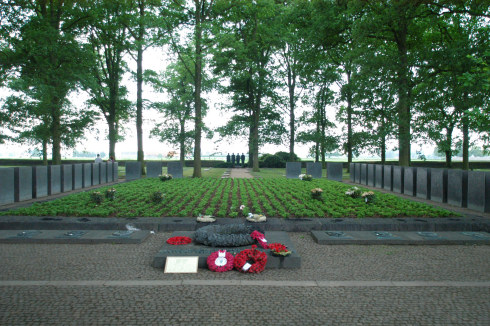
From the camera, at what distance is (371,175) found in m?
18.8

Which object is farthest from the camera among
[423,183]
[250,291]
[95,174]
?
[95,174]

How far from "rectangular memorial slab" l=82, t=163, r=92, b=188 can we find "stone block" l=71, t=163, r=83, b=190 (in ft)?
0.69

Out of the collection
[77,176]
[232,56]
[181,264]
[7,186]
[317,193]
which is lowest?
[181,264]

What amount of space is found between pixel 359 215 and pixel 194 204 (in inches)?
199

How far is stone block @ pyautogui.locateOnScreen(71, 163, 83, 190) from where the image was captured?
15823 mm

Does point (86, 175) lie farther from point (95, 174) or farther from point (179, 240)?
point (179, 240)

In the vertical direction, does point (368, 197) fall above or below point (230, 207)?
above

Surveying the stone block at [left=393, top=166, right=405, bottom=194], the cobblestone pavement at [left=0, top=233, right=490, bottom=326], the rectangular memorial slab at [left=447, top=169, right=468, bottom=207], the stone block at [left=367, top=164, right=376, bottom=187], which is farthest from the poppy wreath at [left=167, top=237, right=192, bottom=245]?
the stone block at [left=367, top=164, right=376, bottom=187]

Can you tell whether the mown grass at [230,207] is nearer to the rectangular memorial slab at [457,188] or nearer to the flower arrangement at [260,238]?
the rectangular memorial slab at [457,188]

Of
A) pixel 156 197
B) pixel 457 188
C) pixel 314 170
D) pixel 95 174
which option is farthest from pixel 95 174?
pixel 457 188

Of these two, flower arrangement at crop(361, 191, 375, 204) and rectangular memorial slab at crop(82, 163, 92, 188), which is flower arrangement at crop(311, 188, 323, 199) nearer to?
flower arrangement at crop(361, 191, 375, 204)

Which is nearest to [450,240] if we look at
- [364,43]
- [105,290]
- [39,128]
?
[105,290]

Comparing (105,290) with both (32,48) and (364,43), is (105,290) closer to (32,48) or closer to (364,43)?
(32,48)

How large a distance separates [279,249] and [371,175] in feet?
48.8
